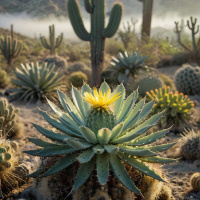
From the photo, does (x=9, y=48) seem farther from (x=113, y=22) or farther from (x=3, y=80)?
(x=113, y=22)

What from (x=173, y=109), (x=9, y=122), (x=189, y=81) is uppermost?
(x=189, y=81)

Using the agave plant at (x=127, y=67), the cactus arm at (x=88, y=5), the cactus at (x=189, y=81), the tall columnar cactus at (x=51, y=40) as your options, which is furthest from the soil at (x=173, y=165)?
the tall columnar cactus at (x=51, y=40)

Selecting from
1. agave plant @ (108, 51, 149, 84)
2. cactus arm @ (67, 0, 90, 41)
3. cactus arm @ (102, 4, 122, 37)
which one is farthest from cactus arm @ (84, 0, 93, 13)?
agave plant @ (108, 51, 149, 84)

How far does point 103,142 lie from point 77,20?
27.6ft

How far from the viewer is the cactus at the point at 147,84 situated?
7.47m

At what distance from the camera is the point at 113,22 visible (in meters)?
9.74

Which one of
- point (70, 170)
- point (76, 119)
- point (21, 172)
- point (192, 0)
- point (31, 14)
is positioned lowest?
point (21, 172)

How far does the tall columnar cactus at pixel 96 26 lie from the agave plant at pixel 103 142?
715 cm

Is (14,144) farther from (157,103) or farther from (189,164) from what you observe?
(157,103)

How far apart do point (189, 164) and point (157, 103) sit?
1.91 meters

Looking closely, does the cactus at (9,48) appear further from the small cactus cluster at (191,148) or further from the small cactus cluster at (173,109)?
the small cactus cluster at (191,148)

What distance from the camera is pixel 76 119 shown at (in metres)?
2.79

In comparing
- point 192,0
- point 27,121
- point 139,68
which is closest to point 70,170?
point 27,121

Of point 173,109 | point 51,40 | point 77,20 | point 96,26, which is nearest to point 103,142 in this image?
point 173,109
